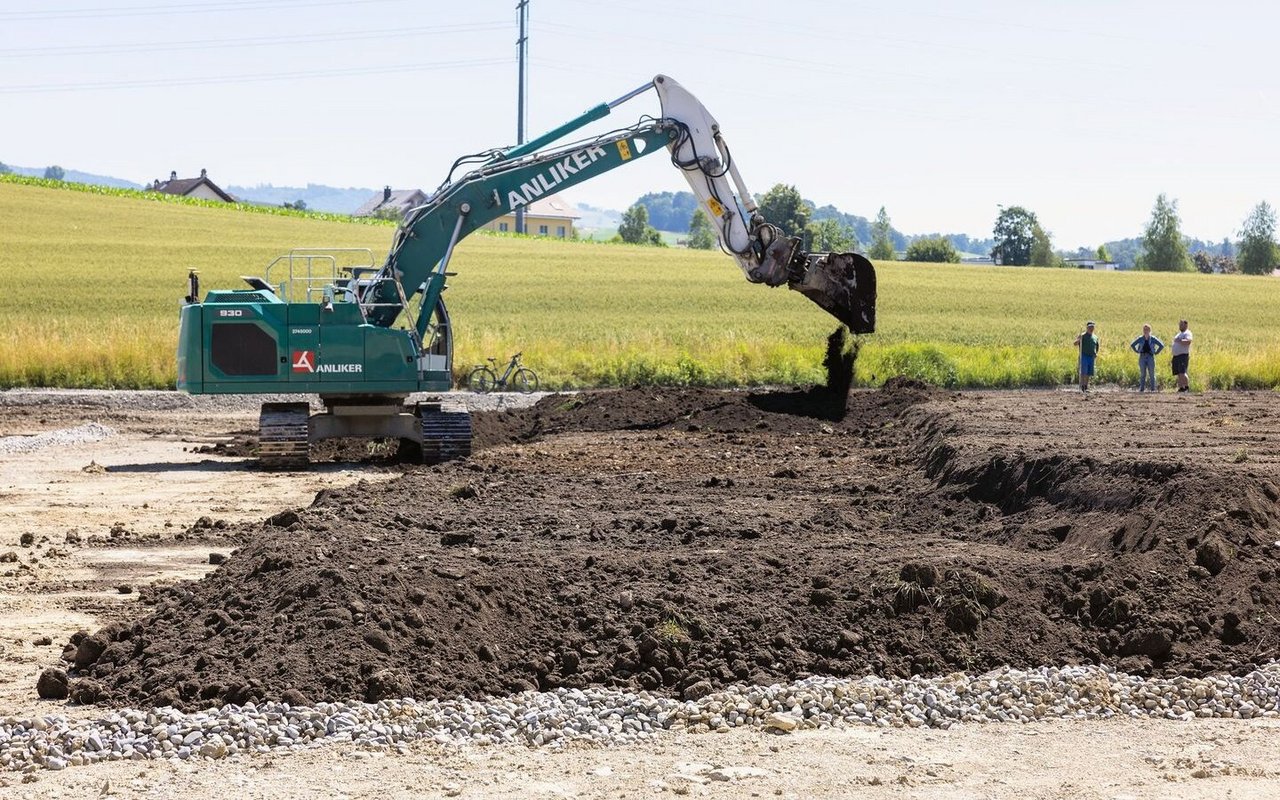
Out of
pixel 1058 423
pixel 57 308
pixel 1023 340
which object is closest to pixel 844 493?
pixel 1058 423

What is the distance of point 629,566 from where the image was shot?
1095cm

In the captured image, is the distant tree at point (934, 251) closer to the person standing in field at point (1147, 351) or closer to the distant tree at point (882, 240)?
the distant tree at point (882, 240)

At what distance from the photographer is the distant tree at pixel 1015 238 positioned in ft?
445

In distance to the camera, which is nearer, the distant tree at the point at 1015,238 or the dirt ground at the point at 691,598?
the dirt ground at the point at 691,598

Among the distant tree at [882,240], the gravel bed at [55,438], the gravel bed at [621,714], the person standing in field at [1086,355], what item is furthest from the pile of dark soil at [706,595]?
the distant tree at [882,240]

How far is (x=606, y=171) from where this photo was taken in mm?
20750

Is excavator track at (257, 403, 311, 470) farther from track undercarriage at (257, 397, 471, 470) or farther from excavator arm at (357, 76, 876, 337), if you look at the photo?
excavator arm at (357, 76, 876, 337)

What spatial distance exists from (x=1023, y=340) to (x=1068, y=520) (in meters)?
30.4

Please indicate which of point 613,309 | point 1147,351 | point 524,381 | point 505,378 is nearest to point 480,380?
point 505,378

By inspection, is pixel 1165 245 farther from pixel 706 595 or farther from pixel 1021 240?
pixel 706 595

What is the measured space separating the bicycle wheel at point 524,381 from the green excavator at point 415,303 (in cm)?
Answer: 803

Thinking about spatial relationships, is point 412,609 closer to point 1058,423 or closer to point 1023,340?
point 1058,423

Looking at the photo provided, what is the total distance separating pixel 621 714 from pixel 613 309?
4132cm

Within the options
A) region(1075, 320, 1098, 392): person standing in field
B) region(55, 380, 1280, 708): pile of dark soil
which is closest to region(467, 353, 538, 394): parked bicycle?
region(1075, 320, 1098, 392): person standing in field
